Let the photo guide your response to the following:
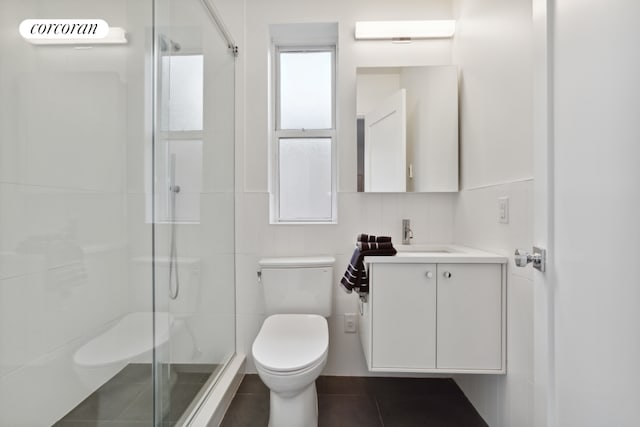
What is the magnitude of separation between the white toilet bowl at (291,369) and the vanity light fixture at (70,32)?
53.1 inches

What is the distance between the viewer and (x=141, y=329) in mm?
1253

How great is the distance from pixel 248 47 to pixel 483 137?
1511 mm

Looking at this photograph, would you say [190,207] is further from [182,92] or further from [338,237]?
[338,237]

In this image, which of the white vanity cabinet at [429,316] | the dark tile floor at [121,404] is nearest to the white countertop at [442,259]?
the white vanity cabinet at [429,316]

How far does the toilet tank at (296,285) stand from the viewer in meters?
1.85

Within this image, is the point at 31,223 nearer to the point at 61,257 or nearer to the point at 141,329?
the point at 61,257

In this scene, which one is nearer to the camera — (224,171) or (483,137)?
(483,137)

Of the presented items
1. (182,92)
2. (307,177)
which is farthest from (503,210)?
(182,92)

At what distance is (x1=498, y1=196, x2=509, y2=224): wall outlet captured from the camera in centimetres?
135

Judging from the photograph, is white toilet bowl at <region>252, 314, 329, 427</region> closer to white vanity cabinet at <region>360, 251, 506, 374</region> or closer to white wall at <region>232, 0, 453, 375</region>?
white vanity cabinet at <region>360, 251, 506, 374</region>

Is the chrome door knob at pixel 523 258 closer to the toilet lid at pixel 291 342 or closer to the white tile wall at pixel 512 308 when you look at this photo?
the white tile wall at pixel 512 308

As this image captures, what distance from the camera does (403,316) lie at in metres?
1.45

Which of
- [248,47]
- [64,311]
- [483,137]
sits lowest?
[64,311]

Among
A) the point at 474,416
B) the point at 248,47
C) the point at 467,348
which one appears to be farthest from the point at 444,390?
the point at 248,47
